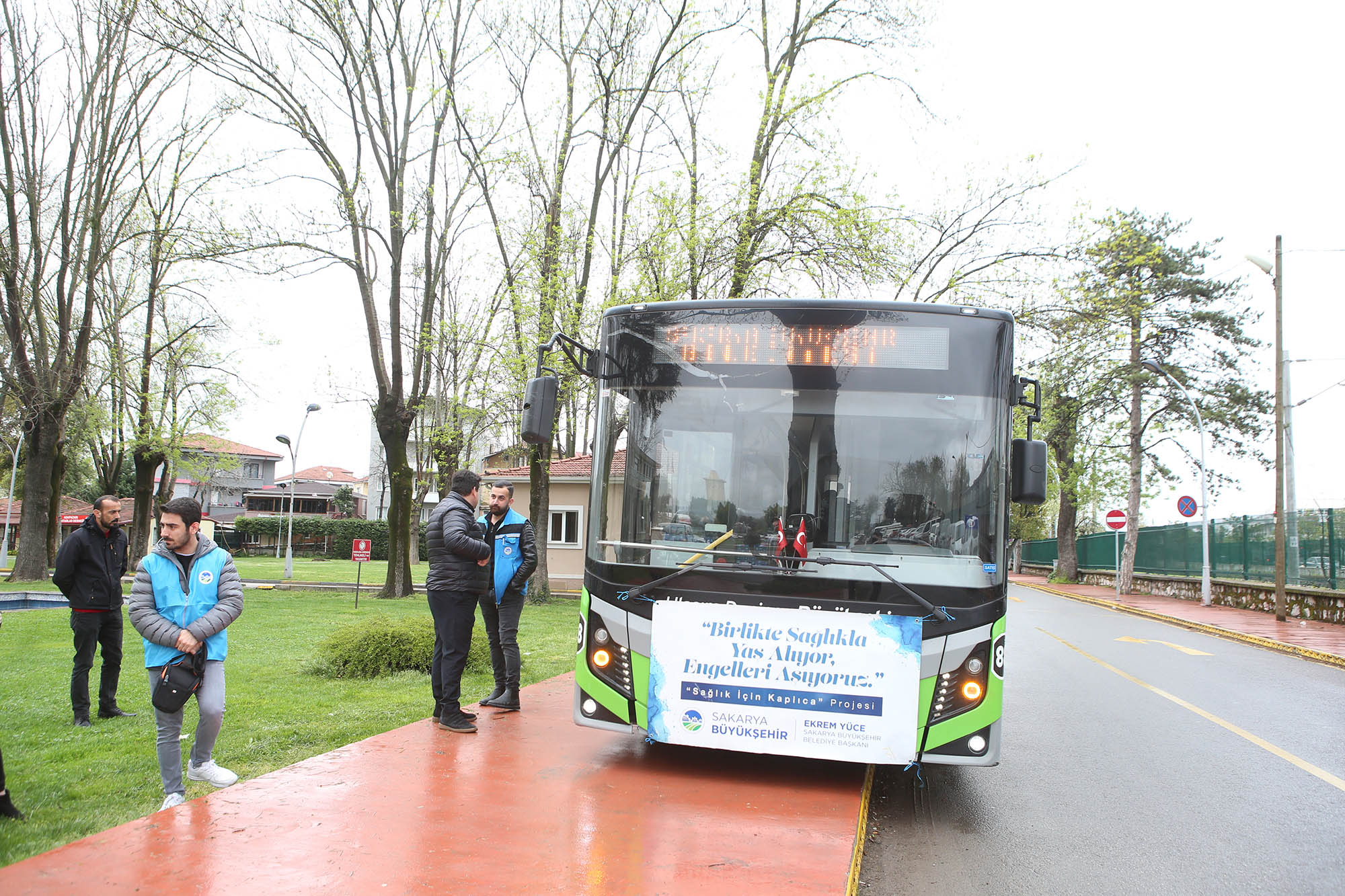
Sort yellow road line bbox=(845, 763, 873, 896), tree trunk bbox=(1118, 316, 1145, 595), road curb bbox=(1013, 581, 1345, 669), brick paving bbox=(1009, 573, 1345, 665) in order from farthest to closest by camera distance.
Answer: tree trunk bbox=(1118, 316, 1145, 595) → brick paving bbox=(1009, 573, 1345, 665) → road curb bbox=(1013, 581, 1345, 669) → yellow road line bbox=(845, 763, 873, 896)

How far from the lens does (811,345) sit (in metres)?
6.09

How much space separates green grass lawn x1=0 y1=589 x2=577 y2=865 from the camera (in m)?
4.96

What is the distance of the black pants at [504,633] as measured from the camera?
298 inches

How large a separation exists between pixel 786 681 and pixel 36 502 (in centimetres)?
2563

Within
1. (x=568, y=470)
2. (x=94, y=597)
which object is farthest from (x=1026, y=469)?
(x=568, y=470)

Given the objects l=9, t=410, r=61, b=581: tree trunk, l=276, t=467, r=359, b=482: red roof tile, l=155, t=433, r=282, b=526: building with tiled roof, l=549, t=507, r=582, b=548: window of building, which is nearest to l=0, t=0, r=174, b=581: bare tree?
l=9, t=410, r=61, b=581: tree trunk

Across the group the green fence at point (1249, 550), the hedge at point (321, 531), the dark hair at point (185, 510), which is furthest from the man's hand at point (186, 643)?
the hedge at point (321, 531)

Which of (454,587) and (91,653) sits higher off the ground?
(454,587)

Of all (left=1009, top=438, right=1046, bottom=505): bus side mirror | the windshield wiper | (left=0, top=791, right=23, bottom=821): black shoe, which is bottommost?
(left=0, top=791, right=23, bottom=821): black shoe

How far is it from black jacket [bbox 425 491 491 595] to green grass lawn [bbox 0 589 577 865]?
1270mm

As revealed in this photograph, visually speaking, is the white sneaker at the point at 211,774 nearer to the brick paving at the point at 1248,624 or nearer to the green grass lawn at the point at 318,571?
the brick paving at the point at 1248,624

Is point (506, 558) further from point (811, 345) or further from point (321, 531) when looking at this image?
point (321, 531)

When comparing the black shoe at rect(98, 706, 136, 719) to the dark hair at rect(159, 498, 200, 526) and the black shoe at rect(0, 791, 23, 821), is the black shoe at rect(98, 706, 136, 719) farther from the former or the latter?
the dark hair at rect(159, 498, 200, 526)

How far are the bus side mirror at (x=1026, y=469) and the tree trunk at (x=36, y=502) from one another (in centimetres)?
2572
